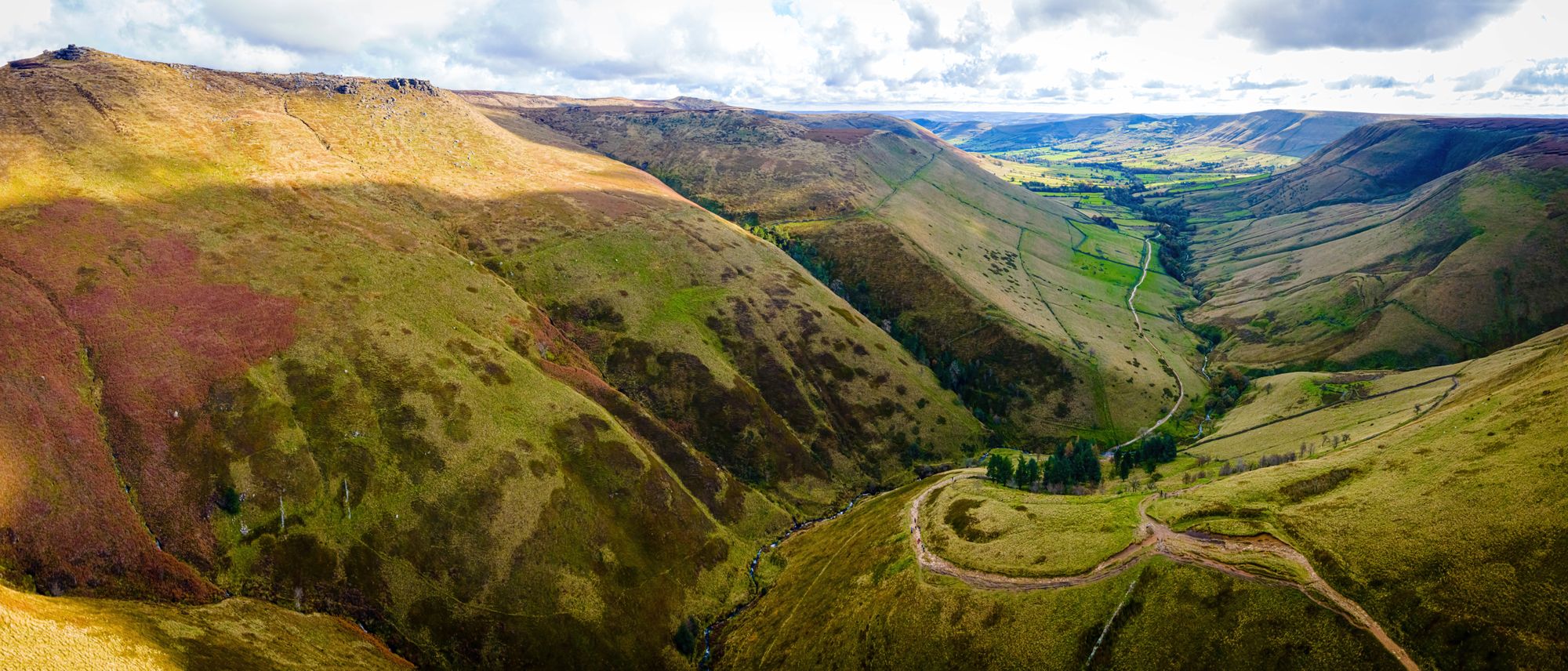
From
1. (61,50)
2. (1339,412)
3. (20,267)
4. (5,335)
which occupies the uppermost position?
(61,50)

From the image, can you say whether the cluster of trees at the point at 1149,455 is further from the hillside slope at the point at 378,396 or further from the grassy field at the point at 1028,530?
the grassy field at the point at 1028,530

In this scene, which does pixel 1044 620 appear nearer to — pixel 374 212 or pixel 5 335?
pixel 5 335

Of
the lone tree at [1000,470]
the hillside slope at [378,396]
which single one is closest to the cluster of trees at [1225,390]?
the hillside slope at [378,396]

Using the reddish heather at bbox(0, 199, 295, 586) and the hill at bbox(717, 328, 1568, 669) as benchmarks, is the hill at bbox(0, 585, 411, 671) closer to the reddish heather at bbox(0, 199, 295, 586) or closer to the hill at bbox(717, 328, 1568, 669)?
the reddish heather at bbox(0, 199, 295, 586)

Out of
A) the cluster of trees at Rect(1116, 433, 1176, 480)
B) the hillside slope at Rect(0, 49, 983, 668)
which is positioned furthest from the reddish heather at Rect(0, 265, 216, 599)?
the cluster of trees at Rect(1116, 433, 1176, 480)

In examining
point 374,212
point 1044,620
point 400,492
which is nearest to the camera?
point 1044,620

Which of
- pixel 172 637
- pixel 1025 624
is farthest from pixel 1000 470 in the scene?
pixel 172 637

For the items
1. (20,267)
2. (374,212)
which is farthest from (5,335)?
(374,212)

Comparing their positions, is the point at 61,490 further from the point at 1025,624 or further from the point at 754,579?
the point at 1025,624
